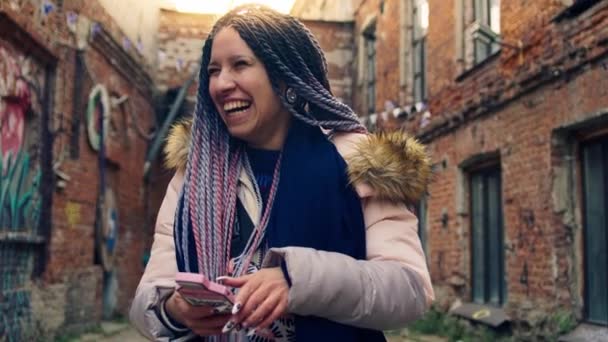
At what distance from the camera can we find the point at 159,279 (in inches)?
72.4

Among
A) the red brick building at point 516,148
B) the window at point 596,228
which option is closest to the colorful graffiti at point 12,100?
the red brick building at point 516,148

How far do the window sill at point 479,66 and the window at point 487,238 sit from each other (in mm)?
1335

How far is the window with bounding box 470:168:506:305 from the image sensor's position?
356 inches

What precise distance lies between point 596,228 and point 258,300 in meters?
6.04

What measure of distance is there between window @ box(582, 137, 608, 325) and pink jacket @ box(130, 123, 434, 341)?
5451mm

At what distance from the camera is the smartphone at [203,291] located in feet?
4.74

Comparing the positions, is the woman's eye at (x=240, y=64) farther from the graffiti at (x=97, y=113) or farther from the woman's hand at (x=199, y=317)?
the graffiti at (x=97, y=113)

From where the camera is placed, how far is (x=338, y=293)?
1.52 metres

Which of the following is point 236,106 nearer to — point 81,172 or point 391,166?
point 391,166

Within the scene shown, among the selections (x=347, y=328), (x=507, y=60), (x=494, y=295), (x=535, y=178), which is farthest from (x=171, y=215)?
(x=494, y=295)

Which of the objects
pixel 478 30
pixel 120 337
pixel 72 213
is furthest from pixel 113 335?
pixel 478 30

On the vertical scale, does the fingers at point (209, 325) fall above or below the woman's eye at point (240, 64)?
below

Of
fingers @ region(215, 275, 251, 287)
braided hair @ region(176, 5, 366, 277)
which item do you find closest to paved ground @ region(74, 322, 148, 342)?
braided hair @ region(176, 5, 366, 277)

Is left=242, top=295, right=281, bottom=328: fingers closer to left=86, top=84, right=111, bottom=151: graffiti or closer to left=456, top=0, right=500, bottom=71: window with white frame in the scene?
left=456, top=0, right=500, bottom=71: window with white frame
